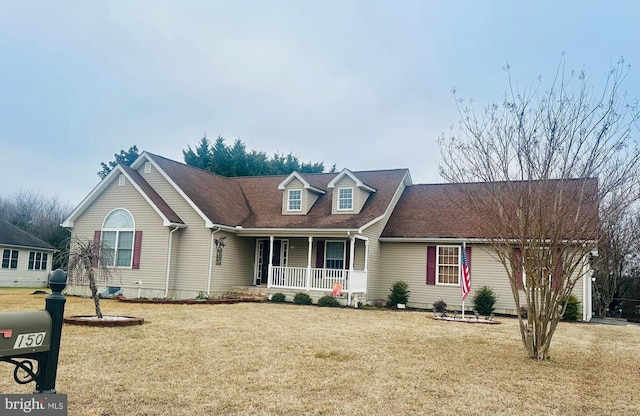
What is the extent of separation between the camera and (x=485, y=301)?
1850 centimetres

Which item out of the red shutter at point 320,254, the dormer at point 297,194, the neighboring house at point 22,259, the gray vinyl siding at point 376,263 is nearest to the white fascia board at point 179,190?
the dormer at point 297,194

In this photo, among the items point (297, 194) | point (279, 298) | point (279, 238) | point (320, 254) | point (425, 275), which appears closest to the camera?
point (279, 298)

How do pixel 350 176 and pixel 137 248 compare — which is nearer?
pixel 137 248

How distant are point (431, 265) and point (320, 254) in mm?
4626

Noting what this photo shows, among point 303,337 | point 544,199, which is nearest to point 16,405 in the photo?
point 303,337

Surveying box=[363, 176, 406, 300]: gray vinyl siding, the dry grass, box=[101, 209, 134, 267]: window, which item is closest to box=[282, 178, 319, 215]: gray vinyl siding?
box=[363, 176, 406, 300]: gray vinyl siding

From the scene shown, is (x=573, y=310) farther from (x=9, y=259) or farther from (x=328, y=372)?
(x=9, y=259)

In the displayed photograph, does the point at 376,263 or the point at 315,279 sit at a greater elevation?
the point at 376,263

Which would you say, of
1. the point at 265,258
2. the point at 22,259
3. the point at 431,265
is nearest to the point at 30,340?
the point at 431,265

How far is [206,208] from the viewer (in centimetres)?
2014

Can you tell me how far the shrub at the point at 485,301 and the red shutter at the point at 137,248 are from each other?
13.2 meters

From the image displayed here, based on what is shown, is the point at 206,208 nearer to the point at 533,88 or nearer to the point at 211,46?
the point at 211,46

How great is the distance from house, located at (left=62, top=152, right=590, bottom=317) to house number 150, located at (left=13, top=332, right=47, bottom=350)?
608 inches

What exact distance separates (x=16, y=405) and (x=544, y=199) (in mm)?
7833
